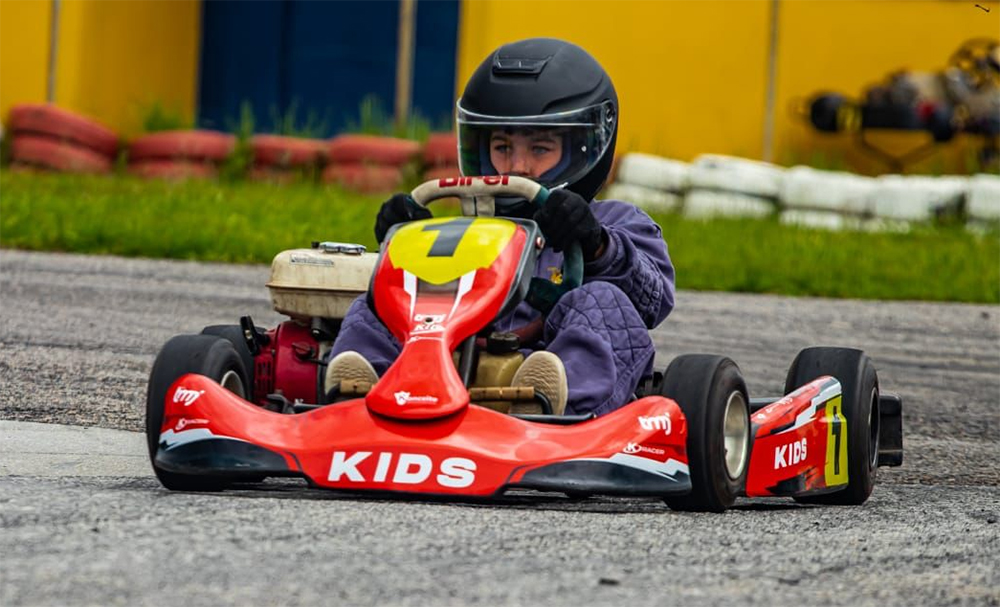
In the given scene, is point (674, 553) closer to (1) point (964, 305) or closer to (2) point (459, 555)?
(2) point (459, 555)

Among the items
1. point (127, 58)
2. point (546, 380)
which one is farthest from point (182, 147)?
point (546, 380)

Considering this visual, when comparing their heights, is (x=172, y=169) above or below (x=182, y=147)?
below

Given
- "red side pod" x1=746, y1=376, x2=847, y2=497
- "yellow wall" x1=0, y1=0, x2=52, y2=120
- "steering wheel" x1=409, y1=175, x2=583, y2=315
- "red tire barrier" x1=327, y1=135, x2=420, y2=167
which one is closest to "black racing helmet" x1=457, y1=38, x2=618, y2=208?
"steering wheel" x1=409, y1=175, x2=583, y2=315

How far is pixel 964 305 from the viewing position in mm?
10992

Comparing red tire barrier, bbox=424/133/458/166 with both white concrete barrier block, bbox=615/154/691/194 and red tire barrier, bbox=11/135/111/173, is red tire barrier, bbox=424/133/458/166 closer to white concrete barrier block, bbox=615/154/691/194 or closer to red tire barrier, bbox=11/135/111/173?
white concrete barrier block, bbox=615/154/691/194

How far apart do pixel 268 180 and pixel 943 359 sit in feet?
20.8

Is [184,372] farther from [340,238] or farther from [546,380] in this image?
[340,238]

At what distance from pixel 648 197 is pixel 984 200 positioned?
234 cm

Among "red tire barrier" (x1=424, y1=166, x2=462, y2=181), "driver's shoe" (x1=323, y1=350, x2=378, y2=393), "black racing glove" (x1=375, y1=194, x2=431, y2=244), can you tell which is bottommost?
"driver's shoe" (x1=323, y1=350, x2=378, y2=393)

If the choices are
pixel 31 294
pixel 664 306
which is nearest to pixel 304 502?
pixel 664 306

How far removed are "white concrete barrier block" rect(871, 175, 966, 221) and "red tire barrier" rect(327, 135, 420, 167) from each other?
3361mm

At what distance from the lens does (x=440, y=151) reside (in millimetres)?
13578

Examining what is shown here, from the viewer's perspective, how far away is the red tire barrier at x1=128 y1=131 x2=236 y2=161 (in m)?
13.8

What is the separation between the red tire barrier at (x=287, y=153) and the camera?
1393 centimetres
